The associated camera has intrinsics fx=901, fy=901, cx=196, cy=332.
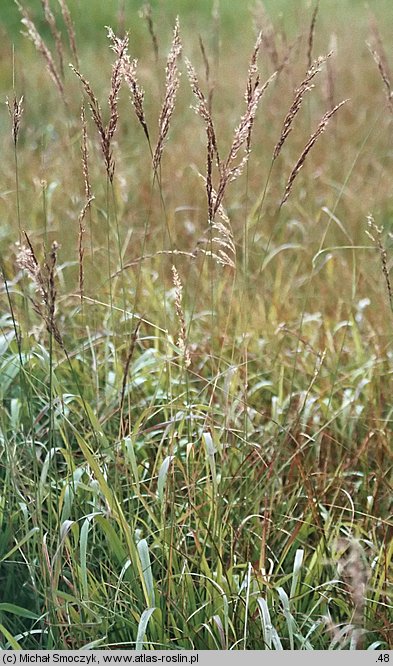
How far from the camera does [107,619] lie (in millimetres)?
1702

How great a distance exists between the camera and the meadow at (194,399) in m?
1.67

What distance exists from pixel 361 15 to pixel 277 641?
7.02m

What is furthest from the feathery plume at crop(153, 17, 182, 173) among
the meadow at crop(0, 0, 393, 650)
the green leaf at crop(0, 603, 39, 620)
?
the green leaf at crop(0, 603, 39, 620)

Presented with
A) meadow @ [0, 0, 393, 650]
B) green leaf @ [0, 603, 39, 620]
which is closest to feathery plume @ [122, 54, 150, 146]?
meadow @ [0, 0, 393, 650]

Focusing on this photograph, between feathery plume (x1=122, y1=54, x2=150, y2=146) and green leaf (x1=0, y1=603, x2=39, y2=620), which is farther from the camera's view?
green leaf (x1=0, y1=603, x2=39, y2=620)

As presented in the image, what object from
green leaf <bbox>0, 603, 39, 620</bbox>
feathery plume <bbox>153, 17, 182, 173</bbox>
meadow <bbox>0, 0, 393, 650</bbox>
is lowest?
green leaf <bbox>0, 603, 39, 620</bbox>

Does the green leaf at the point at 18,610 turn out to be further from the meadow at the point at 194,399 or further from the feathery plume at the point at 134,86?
the feathery plume at the point at 134,86

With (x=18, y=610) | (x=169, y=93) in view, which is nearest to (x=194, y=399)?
(x=18, y=610)

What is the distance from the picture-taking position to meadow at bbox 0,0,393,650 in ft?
5.48

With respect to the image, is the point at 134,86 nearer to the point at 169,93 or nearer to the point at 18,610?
the point at 169,93

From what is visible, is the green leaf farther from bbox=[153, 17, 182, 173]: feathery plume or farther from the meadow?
bbox=[153, 17, 182, 173]: feathery plume

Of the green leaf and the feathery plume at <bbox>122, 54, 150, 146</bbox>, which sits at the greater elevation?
the feathery plume at <bbox>122, 54, 150, 146</bbox>
